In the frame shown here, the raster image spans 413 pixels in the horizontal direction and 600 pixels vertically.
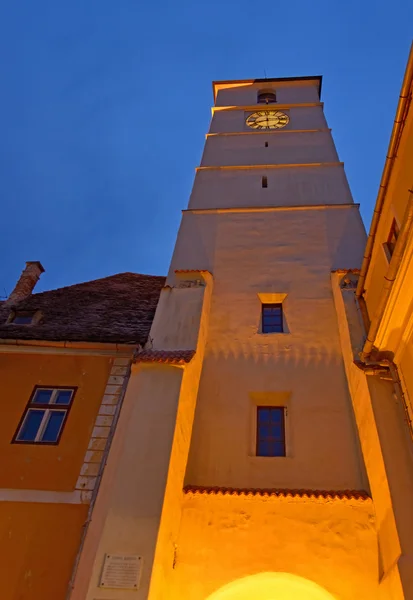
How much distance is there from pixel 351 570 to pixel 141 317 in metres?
7.19

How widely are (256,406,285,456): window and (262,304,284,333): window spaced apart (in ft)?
6.96

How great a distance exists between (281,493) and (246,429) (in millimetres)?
1657

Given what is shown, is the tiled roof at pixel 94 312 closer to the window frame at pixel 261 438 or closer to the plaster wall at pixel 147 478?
the plaster wall at pixel 147 478

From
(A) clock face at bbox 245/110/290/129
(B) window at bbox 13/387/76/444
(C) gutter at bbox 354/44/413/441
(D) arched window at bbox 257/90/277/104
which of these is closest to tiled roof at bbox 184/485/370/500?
(C) gutter at bbox 354/44/413/441

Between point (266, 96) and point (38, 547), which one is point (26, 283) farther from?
point (266, 96)

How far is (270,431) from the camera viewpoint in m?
10.2

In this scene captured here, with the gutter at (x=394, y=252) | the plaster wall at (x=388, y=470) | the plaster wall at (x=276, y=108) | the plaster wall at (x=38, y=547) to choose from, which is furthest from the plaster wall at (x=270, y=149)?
the plaster wall at (x=38, y=547)

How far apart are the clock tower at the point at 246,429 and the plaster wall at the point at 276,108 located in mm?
6265

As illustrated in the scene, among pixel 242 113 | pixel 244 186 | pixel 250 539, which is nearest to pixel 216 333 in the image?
pixel 250 539

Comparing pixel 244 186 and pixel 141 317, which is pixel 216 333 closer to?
pixel 141 317

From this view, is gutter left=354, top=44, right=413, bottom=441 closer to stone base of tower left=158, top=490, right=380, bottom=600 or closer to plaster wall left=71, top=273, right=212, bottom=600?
stone base of tower left=158, top=490, right=380, bottom=600

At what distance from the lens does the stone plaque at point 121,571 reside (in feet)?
22.7

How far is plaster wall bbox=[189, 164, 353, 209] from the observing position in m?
→ 16.5

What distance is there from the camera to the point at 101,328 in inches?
443
